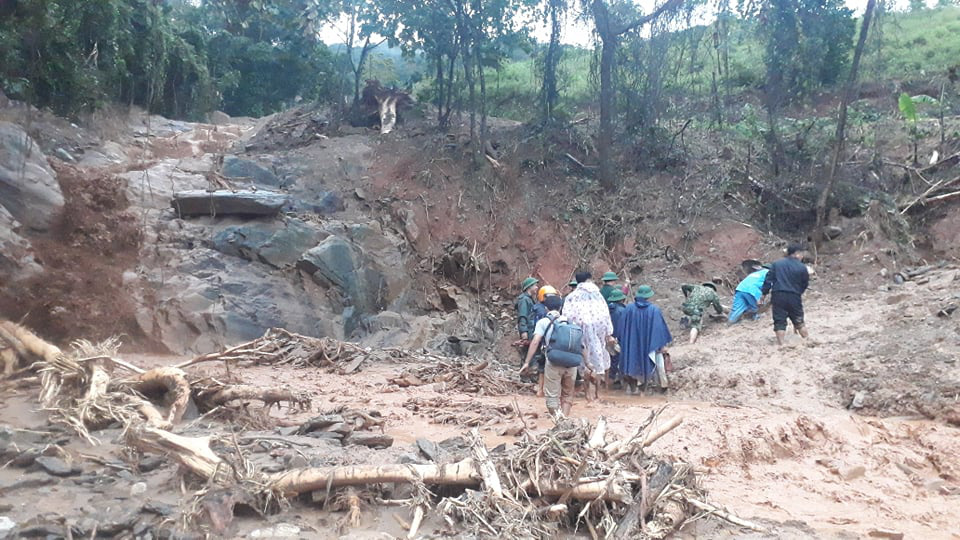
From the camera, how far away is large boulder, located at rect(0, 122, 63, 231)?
9805 mm

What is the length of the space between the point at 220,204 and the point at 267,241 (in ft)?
3.50

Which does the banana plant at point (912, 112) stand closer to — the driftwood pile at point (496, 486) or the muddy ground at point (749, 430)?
the muddy ground at point (749, 430)

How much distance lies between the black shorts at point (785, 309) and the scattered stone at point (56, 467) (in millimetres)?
7747

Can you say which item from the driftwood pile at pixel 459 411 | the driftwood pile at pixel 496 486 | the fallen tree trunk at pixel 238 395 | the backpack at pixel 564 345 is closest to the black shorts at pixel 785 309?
the backpack at pixel 564 345

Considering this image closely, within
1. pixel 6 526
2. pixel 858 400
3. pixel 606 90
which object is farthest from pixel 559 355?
pixel 606 90

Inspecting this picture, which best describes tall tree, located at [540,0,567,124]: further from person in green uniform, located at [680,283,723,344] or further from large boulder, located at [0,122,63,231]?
large boulder, located at [0,122,63,231]

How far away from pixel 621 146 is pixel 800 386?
9.12 metres

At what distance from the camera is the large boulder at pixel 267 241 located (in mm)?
11461

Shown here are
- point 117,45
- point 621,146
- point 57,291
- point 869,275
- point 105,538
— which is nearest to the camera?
point 105,538

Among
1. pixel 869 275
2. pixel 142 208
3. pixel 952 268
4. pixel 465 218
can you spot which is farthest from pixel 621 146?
pixel 142 208

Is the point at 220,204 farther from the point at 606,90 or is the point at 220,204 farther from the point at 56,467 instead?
the point at 606,90

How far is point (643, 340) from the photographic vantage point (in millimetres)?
8555

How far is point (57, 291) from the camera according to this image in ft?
29.9

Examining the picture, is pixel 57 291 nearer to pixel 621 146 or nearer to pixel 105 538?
pixel 105 538
